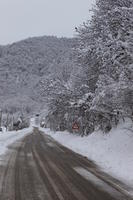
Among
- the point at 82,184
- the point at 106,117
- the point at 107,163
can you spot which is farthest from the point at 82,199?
the point at 106,117

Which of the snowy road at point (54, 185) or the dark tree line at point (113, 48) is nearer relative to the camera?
the snowy road at point (54, 185)

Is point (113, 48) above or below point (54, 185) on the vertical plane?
above

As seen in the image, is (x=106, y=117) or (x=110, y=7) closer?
(x=110, y=7)

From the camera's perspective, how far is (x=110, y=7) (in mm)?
20766

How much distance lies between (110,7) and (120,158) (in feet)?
27.1

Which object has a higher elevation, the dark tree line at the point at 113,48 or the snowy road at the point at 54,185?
the dark tree line at the point at 113,48

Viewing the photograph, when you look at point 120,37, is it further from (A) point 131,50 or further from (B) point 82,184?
(B) point 82,184

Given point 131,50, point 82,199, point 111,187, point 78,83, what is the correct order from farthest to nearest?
point 78,83 < point 131,50 < point 111,187 < point 82,199

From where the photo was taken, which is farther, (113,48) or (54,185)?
(113,48)

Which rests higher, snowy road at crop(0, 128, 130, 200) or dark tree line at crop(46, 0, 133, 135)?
dark tree line at crop(46, 0, 133, 135)

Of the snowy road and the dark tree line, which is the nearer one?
the snowy road

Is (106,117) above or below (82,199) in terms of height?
above

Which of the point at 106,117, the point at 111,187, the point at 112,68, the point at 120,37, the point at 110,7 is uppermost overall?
the point at 110,7

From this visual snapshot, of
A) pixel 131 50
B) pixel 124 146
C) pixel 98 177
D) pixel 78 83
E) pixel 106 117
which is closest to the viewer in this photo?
pixel 98 177
